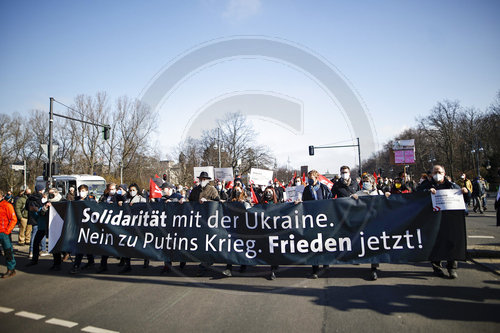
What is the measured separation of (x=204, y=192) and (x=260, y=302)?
290cm

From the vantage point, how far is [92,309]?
4.76m

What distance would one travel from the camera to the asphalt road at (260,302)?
3.98m

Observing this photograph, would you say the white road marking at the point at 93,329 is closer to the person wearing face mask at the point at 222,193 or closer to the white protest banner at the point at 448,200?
the white protest banner at the point at 448,200

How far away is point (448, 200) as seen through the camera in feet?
18.2

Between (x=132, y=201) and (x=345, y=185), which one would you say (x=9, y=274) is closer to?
(x=132, y=201)

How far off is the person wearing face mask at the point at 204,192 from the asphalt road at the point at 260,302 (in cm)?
158

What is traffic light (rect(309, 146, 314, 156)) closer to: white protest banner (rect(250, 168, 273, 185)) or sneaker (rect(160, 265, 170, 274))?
white protest banner (rect(250, 168, 273, 185))

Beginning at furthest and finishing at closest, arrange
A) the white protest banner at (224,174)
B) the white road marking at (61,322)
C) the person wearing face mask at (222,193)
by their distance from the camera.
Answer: the white protest banner at (224,174) → the person wearing face mask at (222,193) → the white road marking at (61,322)

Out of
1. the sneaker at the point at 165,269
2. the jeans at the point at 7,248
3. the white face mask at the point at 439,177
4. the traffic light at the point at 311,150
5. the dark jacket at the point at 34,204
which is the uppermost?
the traffic light at the point at 311,150

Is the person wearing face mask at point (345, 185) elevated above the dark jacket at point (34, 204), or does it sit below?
above

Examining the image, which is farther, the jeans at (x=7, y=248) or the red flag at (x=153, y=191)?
the red flag at (x=153, y=191)

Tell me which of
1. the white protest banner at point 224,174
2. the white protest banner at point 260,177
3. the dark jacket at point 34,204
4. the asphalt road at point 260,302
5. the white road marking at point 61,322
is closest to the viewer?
the asphalt road at point 260,302

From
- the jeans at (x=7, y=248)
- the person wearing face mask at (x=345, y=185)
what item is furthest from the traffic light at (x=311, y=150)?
the jeans at (x=7, y=248)

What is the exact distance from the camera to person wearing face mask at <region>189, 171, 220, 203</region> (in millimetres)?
6938
